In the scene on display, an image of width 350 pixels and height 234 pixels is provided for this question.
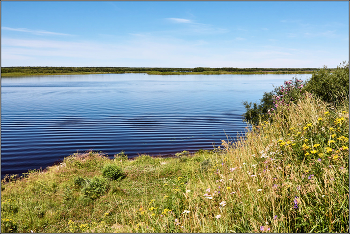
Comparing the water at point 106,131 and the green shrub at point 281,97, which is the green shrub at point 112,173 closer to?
the water at point 106,131

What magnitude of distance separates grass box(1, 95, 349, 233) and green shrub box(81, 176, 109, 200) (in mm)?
34

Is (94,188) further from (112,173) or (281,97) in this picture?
(281,97)

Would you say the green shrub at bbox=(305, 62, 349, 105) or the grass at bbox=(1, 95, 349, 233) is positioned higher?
the green shrub at bbox=(305, 62, 349, 105)

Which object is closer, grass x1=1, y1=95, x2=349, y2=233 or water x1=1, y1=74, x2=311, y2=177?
grass x1=1, y1=95, x2=349, y2=233

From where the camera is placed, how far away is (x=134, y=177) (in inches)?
406

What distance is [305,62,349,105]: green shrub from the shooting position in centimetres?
1005

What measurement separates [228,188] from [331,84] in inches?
329

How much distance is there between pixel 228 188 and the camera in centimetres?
488

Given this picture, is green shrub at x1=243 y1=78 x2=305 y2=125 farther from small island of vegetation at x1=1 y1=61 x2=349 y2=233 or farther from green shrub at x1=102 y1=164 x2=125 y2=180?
green shrub at x1=102 y1=164 x2=125 y2=180

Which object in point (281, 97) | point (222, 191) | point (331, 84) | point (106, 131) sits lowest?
point (106, 131)

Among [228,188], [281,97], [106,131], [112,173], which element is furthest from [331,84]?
[106,131]

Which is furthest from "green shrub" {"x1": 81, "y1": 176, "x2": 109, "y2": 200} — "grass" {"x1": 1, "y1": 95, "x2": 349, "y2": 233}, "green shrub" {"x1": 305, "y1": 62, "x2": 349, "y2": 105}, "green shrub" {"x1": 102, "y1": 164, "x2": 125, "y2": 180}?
"green shrub" {"x1": 305, "y1": 62, "x2": 349, "y2": 105}

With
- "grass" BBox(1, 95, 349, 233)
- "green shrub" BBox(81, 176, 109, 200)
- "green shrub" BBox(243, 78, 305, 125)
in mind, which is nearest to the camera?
"grass" BBox(1, 95, 349, 233)

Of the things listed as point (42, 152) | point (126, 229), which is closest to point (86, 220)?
point (126, 229)
